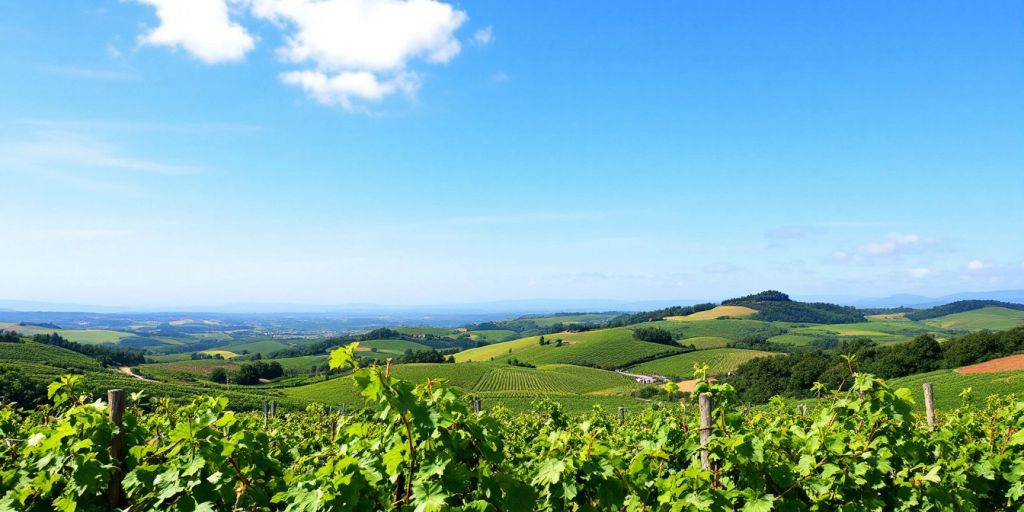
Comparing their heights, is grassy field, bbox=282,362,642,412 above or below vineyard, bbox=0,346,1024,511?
below

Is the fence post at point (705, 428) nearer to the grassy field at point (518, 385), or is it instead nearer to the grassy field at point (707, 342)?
the grassy field at point (518, 385)

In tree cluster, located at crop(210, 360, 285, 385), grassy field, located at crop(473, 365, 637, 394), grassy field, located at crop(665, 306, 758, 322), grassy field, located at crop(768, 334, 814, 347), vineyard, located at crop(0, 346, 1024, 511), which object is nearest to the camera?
vineyard, located at crop(0, 346, 1024, 511)

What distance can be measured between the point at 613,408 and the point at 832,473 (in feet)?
189

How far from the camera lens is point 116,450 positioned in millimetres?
4078

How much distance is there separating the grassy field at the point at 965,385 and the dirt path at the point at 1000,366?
1.51m

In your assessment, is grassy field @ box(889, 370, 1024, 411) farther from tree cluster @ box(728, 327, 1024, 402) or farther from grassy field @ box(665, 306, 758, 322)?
grassy field @ box(665, 306, 758, 322)

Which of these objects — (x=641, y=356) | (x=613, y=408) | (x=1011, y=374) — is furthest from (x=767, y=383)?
(x=641, y=356)

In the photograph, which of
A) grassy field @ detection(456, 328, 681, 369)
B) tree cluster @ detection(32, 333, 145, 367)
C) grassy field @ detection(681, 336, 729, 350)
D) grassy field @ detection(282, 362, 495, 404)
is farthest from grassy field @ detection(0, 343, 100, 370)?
grassy field @ detection(681, 336, 729, 350)

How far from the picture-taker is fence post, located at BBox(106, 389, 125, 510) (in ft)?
13.1

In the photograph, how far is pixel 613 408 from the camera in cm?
5962

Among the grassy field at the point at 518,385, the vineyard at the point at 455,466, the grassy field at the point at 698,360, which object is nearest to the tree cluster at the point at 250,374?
the grassy field at the point at 518,385

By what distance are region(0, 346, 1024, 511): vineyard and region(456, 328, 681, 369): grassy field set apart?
115m

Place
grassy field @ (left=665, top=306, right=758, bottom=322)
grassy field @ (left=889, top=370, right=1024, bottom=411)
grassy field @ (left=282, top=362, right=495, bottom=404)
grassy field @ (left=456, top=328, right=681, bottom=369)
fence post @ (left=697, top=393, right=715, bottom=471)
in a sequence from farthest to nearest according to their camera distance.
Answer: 1. grassy field @ (left=665, top=306, right=758, bottom=322)
2. grassy field @ (left=456, top=328, right=681, bottom=369)
3. grassy field @ (left=282, top=362, right=495, bottom=404)
4. grassy field @ (left=889, top=370, right=1024, bottom=411)
5. fence post @ (left=697, top=393, right=715, bottom=471)

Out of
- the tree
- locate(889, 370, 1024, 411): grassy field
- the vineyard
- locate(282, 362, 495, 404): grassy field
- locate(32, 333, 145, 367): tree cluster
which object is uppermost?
the vineyard
